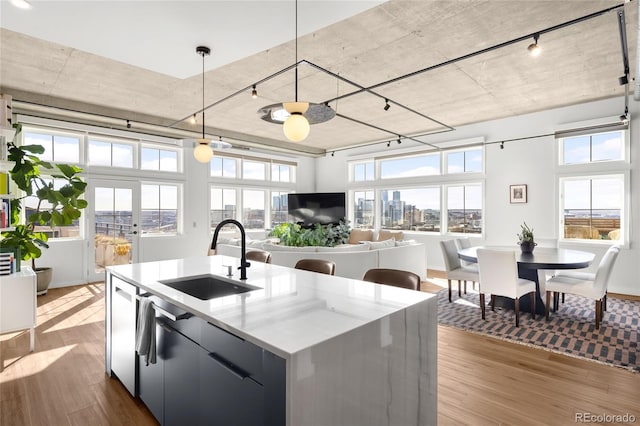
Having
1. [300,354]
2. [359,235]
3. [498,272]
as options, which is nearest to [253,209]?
[359,235]

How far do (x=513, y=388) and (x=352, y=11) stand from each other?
2.86 metres

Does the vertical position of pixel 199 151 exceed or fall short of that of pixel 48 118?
it falls short

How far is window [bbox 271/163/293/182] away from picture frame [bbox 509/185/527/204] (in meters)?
5.45

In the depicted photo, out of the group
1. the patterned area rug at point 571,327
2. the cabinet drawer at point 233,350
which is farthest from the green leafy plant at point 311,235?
the cabinet drawer at point 233,350

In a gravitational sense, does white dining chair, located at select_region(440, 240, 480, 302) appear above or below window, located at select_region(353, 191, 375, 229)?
below

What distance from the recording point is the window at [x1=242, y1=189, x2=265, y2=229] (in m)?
8.44

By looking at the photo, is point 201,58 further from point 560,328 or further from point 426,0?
point 560,328

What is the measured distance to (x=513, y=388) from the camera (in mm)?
2445

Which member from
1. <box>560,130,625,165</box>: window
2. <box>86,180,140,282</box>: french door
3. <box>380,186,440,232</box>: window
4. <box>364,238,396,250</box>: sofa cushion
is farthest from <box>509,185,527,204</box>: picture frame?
<box>86,180,140,282</box>: french door

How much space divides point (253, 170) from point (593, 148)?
22.5 feet

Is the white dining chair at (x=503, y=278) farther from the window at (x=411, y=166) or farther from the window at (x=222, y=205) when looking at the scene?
the window at (x=222, y=205)

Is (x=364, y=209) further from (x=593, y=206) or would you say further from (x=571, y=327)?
(x=571, y=327)

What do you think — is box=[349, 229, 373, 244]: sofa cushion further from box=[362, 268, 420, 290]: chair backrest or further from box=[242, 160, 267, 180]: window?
box=[362, 268, 420, 290]: chair backrest

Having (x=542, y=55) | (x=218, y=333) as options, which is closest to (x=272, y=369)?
(x=218, y=333)
